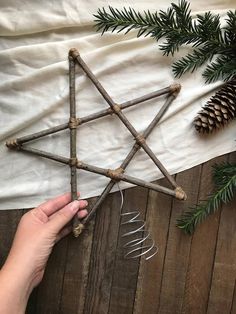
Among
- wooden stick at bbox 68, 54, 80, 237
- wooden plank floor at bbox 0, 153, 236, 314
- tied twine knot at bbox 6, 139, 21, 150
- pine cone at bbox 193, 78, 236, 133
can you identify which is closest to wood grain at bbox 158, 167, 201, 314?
wooden plank floor at bbox 0, 153, 236, 314

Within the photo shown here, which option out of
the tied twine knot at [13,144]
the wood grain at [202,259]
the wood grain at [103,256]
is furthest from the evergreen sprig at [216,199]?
the tied twine knot at [13,144]

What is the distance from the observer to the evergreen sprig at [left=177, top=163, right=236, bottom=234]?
35.2 inches

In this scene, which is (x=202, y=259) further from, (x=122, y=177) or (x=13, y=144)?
(x=13, y=144)

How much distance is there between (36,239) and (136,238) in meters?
0.22

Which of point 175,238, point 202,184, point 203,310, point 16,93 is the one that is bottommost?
point 203,310

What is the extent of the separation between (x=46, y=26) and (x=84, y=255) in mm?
500

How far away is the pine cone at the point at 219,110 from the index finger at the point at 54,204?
1.03ft

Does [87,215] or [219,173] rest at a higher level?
[219,173]

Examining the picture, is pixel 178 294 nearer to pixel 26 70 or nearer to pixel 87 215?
pixel 87 215

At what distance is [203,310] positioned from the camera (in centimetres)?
97

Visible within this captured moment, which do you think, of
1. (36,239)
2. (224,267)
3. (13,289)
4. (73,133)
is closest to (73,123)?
(73,133)

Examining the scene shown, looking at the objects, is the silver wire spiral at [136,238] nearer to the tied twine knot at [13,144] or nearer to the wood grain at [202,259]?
the wood grain at [202,259]

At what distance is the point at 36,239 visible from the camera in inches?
35.4

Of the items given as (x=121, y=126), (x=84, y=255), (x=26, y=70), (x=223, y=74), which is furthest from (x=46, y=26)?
(x=84, y=255)
